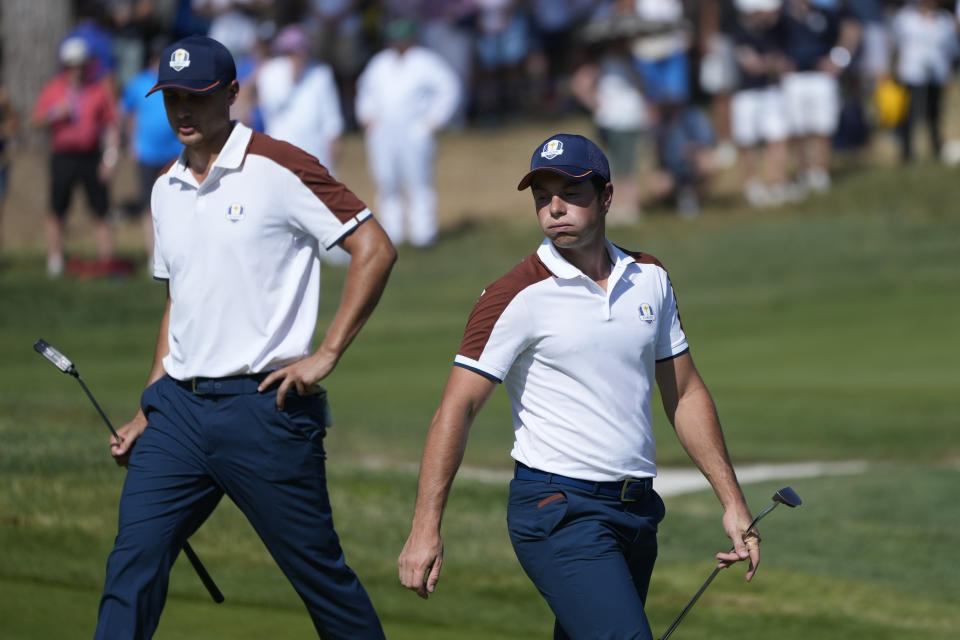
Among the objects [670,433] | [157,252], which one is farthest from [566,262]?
[670,433]

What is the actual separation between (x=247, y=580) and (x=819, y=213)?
1565 cm

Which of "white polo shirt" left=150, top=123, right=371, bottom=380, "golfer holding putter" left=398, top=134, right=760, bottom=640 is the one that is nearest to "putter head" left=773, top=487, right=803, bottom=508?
"golfer holding putter" left=398, top=134, right=760, bottom=640

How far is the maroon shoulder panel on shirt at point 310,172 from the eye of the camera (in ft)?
17.4

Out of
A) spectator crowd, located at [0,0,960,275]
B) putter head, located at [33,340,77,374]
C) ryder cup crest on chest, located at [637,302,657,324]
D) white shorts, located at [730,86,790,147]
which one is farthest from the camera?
white shorts, located at [730,86,790,147]

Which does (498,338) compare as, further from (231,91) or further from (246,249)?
(231,91)

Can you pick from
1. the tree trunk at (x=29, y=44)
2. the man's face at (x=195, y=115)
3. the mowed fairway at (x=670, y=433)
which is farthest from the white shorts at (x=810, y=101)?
the man's face at (x=195, y=115)

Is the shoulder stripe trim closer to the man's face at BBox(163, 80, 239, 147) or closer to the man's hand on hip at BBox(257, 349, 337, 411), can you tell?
the man's hand on hip at BBox(257, 349, 337, 411)

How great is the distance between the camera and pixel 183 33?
24016 mm

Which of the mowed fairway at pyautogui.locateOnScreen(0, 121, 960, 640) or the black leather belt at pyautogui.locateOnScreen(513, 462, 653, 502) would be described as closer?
the black leather belt at pyautogui.locateOnScreen(513, 462, 653, 502)

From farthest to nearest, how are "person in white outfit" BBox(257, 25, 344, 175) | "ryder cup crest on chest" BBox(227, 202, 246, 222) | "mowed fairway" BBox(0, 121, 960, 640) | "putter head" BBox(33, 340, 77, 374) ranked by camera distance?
1. "person in white outfit" BBox(257, 25, 344, 175)
2. "mowed fairway" BBox(0, 121, 960, 640)
3. "putter head" BBox(33, 340, 77, 374)
4. "ryder cup crest on chest" BBox(227, 202, 246, 222)

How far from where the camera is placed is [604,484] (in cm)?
464

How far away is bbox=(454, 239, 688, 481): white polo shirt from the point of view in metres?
4.59

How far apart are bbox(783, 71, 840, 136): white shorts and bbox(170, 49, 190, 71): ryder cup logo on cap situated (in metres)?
16.8

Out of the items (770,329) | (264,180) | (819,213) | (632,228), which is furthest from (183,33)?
(264,180)
